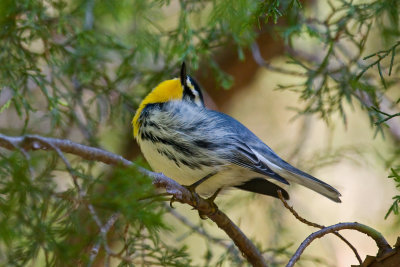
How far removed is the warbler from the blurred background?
259 mm

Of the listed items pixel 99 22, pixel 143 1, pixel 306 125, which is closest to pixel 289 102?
pixel 306 125

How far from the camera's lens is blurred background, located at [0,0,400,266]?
1632mm

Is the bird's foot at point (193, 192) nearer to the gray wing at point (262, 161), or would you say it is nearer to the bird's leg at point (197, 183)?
the bird's leg at point (197, 183)

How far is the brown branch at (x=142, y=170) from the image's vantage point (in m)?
1.48

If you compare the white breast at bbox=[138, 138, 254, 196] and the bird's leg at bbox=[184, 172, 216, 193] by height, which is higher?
the white breast at bbox=[138, 138, 254, 196]

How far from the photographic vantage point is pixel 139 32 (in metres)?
3.30

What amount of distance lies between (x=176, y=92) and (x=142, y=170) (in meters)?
1.46

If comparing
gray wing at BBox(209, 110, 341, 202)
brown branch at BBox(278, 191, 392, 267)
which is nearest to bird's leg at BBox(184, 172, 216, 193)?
gray wing at BBox(209, 110, 341, 202)

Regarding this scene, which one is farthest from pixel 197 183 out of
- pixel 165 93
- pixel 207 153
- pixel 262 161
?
pixel 165 93

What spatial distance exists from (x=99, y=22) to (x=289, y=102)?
2.29 m

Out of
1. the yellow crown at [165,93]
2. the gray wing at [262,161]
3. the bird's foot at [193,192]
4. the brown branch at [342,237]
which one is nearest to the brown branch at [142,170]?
the bird's foot at [193,192]

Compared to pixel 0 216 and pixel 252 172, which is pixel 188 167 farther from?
pixel 0 216

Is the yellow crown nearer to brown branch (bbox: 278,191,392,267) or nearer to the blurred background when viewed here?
the blurred background

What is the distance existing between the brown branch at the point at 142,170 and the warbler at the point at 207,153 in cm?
18
